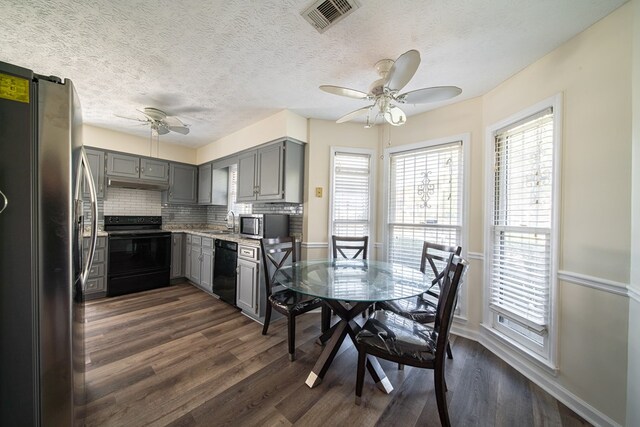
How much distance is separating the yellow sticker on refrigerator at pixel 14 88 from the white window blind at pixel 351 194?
2507mm

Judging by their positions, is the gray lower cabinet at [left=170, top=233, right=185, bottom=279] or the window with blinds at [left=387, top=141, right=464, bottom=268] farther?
the gray lower cabinet at [left=170, top=233, right=185, bottom=279]

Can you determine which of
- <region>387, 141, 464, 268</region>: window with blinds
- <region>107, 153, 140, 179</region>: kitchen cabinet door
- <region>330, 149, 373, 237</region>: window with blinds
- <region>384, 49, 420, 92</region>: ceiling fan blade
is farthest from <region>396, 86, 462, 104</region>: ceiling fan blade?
<region>107, 153, 140, 179</region>: kitchen cabinet door

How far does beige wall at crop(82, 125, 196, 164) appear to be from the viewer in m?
3.46

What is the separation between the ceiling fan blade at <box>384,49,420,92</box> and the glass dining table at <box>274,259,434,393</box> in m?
1.40

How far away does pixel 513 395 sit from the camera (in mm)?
1619

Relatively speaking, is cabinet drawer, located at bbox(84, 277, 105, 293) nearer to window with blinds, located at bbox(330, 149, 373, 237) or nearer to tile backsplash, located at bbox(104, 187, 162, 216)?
tile backsplash, located at bbox(104, 187, 162, 216)

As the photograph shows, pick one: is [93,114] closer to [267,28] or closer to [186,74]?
→ [186,74]

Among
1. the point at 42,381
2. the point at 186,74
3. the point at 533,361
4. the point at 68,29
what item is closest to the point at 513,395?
the point at 533,361

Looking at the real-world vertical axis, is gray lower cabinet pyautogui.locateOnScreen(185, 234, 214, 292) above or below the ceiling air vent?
below

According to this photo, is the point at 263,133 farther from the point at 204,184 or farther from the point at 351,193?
the point at 204,184

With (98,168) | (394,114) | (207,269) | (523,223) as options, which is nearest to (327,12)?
(394,114)

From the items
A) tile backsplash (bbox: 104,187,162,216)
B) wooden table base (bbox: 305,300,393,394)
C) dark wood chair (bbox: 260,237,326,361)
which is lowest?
wooden table base (bbox: 305,300,393,394)

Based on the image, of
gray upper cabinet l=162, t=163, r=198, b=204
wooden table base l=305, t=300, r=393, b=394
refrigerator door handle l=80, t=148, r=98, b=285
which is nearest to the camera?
refrigerator door handle l=80, t=148, r=98, b=285

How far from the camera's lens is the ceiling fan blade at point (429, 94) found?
155 centimetres
